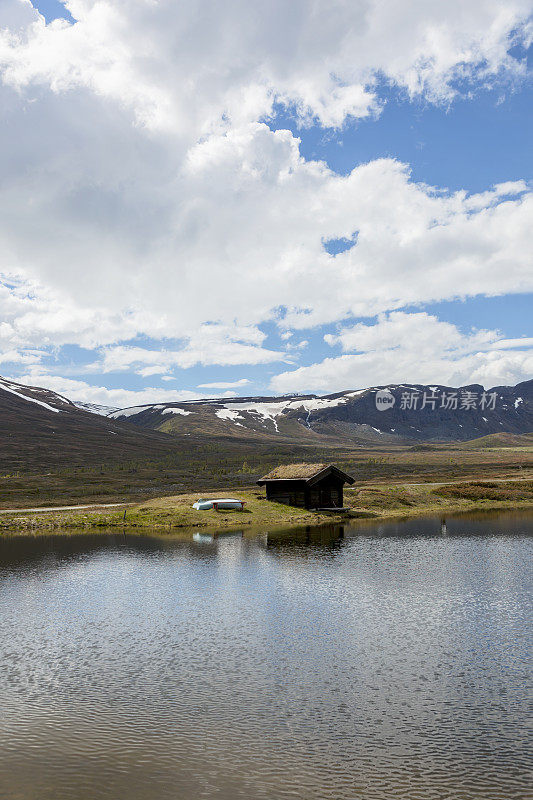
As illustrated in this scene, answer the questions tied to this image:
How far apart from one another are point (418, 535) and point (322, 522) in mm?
15368

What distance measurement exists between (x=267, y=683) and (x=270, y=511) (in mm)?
55438

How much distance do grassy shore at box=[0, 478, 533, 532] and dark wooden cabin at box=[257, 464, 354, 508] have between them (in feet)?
7.90

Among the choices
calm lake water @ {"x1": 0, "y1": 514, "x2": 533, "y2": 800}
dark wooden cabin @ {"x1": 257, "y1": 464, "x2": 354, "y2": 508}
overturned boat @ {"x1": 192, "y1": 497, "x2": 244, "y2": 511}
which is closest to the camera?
calm lake water @ {"x1": 0, "y1": 514, "x2": 533, "y2": 800}

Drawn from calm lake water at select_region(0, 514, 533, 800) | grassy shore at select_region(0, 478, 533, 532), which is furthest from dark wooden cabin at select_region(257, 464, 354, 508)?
calm lake water at select_region(0, 514, 533, 800)

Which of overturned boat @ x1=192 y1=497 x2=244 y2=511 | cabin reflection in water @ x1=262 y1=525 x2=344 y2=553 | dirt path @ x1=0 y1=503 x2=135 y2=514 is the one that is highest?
overturned boat @ x1=192 y1=497 x2=244 y2=511

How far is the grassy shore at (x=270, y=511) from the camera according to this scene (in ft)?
227

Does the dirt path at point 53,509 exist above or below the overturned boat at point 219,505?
below

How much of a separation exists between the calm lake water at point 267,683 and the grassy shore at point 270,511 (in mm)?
27126

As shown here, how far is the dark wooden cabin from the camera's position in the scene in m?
79.9

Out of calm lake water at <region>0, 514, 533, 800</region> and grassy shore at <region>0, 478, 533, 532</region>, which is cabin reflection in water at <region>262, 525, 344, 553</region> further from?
calm lake water at <region>0, 514, 533, 800</region>

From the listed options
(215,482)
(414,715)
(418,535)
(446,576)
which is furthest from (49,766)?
(215,482)

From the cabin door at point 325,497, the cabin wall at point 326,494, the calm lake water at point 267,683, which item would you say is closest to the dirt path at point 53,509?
the cabin wall at point 326,494

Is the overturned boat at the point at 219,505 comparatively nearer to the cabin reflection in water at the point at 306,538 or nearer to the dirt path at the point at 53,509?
the cabin reflection in water at the point at 306,538

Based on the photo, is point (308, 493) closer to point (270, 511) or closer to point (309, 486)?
point (309, 486)
